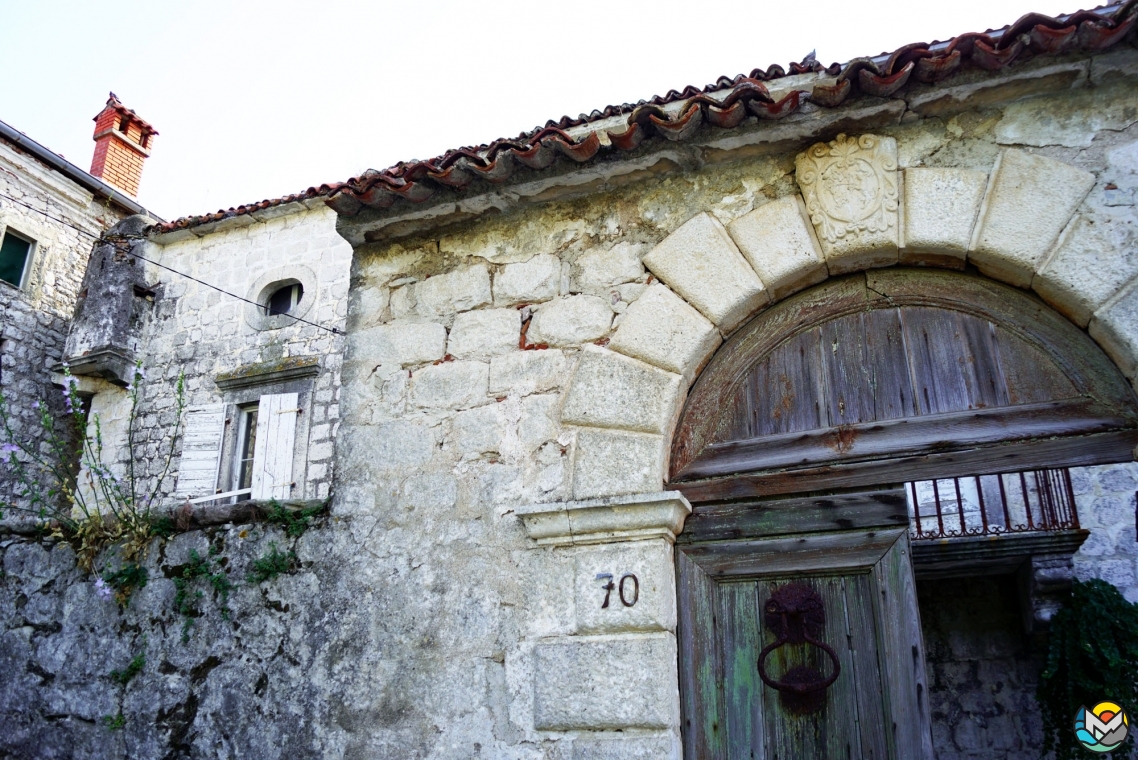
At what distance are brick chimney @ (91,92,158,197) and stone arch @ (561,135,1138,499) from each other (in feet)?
38.5

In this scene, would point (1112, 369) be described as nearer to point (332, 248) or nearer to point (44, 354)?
point (332, 248)

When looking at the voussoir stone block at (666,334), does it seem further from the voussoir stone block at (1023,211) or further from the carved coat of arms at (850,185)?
the voussoir stone block at (1023,211)

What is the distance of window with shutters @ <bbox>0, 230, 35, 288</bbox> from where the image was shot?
10.9 metres

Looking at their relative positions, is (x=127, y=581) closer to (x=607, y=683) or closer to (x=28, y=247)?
(x=607, y=683)

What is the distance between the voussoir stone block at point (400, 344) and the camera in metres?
3.79

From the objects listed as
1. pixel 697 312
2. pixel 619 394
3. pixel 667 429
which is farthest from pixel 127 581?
pixel 697 312

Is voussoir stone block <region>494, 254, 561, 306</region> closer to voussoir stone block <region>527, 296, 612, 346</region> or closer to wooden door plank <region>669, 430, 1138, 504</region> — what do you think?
voussoir stone block <region>527, 296, 612, 346</region>

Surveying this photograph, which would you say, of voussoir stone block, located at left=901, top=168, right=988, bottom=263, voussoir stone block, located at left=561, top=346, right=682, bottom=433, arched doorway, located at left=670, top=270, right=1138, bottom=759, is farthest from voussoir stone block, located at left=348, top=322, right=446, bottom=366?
voussoir stone block, located at left=901, top=168, right=988, bottom=263

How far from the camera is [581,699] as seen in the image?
2984 mm

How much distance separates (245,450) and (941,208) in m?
8.96

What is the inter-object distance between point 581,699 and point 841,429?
4.47 ft

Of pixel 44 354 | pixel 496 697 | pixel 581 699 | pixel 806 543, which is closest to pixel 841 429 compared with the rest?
pixel 806 543

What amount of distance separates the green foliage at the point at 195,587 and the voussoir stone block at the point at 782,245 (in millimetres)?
2613

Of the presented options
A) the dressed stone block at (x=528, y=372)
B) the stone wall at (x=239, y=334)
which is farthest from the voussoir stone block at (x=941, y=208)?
the stone wall at (x=239, y=334)
